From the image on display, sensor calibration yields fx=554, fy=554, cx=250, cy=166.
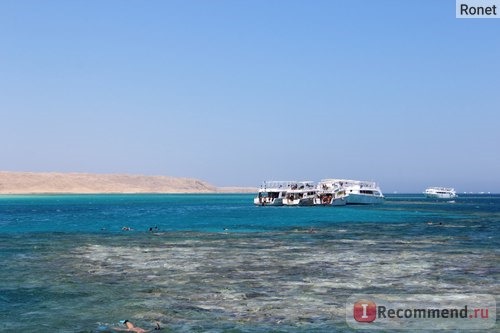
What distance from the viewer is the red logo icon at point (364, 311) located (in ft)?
57.9

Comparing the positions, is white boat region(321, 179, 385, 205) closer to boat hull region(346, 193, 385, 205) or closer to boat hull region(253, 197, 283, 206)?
boat hull region(346, 193, 385, 205)

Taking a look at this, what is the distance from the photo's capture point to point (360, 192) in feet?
485

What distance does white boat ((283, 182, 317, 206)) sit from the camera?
13362cm

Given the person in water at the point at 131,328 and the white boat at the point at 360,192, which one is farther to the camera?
the white boat at the point at 360,192

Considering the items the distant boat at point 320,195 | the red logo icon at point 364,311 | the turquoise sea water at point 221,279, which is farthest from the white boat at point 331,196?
the red logo icon at point 364,311

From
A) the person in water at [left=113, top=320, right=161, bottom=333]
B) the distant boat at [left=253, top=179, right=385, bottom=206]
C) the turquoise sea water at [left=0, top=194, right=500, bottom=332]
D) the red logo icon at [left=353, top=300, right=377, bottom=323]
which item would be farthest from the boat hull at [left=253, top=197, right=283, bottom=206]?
the person in water at [left=113, top=320, right=161, bottom=333]

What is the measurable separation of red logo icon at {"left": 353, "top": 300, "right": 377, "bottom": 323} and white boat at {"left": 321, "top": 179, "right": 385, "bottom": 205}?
121472 millimetres

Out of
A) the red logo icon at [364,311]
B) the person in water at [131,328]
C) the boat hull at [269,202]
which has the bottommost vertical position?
the person in water at [131,328]

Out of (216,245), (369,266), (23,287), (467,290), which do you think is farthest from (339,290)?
(216,245)

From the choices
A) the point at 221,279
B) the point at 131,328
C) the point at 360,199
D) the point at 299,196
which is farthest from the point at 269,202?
the point at 131,328

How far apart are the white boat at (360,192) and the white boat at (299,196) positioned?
9.47m

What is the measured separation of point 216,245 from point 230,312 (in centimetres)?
2195

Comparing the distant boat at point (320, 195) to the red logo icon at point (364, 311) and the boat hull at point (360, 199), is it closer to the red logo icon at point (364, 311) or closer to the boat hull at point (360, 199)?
the boat hull at point (360, 199)

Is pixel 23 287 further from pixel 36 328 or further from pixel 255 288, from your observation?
pixel 255 288
